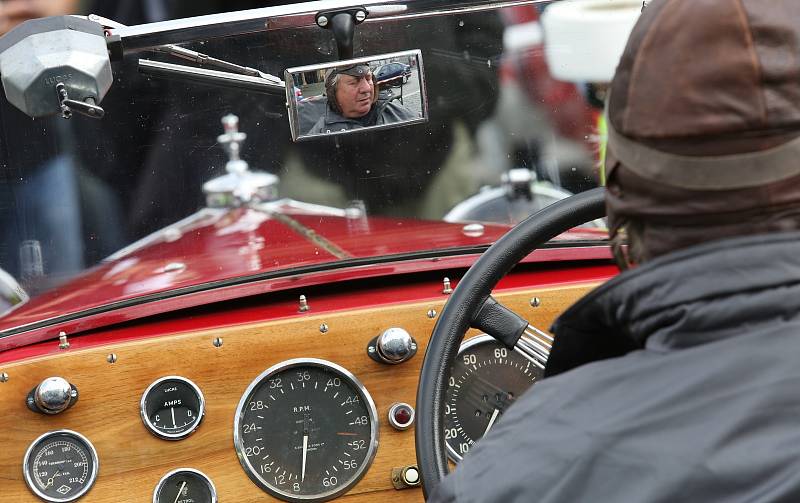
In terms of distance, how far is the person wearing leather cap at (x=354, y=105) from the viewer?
2.58 metres

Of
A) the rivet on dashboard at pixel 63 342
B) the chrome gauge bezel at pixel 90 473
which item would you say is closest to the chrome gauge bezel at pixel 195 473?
the chrome gauge bezel at pixel 90 473

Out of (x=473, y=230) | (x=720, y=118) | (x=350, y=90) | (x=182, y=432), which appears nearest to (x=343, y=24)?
(x=350, y=90)

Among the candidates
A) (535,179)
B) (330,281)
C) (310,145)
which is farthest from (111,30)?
(535,179)

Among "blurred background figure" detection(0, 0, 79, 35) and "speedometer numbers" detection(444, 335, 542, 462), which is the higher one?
"blurred background figure" detection(0, 0, 79, 35)

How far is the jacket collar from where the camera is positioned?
3.98ft

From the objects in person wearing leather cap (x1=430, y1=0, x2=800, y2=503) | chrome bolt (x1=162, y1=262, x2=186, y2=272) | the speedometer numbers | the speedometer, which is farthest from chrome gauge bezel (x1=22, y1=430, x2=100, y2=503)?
person wearing leather cap (x1=430, y1=0, x2=800, y2=503)

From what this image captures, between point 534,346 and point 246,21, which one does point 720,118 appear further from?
point 246,21

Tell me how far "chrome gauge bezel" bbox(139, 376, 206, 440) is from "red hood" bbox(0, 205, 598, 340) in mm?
231

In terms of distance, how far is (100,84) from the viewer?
8.04 ft

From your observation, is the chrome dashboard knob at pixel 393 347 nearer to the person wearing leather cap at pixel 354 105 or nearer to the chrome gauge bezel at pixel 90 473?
the person wearing leather cap at pixel 354 105

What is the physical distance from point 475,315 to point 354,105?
0.66 metres

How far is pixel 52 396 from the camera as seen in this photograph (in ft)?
8.20

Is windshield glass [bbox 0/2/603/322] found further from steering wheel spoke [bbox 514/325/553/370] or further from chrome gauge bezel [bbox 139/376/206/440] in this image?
steering wheel spoke [bbox 514/325/553/370]

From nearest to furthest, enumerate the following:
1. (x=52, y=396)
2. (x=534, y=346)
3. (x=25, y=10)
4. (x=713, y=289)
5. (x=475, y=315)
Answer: (x=713, y=289), (x=475, y=315), (x=534, y=346), (x=52, y=396), (x=25, y=10)
